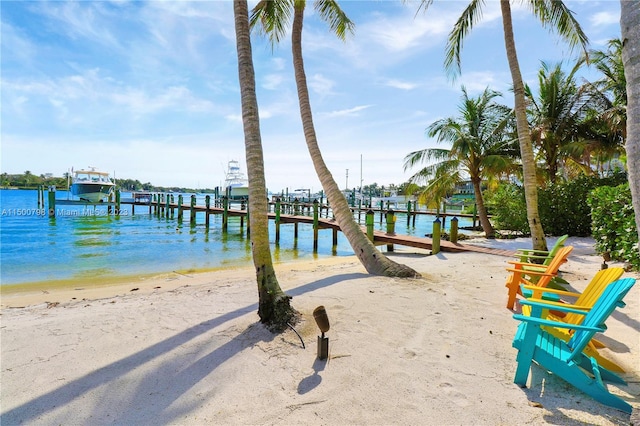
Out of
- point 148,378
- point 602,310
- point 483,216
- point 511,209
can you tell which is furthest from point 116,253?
point 511,209

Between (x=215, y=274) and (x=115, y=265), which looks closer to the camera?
(x=215, y=274)

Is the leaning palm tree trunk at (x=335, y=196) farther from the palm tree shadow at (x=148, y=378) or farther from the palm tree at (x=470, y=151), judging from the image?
the palm tree at (x=470, y=151)

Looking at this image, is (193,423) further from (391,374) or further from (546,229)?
(546,229)

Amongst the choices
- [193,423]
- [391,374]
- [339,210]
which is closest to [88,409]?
[193,423]

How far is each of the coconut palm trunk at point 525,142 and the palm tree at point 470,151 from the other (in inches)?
273

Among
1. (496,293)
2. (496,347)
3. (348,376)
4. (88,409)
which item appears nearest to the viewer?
(88,409)

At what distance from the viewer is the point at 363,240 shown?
24.5 ft

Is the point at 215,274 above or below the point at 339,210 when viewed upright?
below

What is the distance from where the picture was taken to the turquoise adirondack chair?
2.52 m

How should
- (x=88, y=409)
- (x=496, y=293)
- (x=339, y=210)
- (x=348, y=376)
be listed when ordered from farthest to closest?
(x=339, y=210), (x=496, y=293), (x=348, y=376), (x=88, y=409)

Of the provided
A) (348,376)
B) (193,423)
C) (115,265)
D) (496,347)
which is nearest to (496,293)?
(496,347)

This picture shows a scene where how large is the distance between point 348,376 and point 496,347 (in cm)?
165

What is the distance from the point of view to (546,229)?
13.6 meters

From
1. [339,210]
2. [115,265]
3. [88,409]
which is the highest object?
[339,210]
